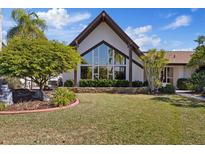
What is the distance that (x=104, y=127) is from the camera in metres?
8.36

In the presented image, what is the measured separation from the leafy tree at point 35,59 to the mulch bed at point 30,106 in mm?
1368

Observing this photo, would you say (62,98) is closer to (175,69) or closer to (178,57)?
(175,69)

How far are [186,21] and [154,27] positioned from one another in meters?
3.42

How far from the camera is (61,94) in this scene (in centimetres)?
1296

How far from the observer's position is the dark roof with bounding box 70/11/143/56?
23453 mm

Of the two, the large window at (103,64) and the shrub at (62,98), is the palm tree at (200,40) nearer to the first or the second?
the large window at (103,64)

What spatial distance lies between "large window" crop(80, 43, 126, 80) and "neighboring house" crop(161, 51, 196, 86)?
557cm

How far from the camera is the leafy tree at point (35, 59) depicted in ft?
41.3

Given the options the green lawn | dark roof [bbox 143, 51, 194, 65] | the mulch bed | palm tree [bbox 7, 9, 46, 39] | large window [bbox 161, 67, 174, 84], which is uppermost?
palm tree [bbox 7, 9, 46, 39]

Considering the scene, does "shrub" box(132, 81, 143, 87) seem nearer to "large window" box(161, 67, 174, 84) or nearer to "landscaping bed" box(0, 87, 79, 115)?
"large window" box(161, 67, 174, 84)

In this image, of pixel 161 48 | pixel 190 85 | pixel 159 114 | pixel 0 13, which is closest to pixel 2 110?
pixel 0 13

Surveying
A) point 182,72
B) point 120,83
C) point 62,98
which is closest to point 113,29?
point 120,83

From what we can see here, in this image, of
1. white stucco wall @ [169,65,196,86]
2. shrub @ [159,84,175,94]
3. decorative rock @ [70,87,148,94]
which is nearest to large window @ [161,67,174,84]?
white stucco wall @ [169,65,196,86]

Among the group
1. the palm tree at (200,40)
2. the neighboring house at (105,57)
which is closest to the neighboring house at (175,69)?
the palm tree at (200,40)
